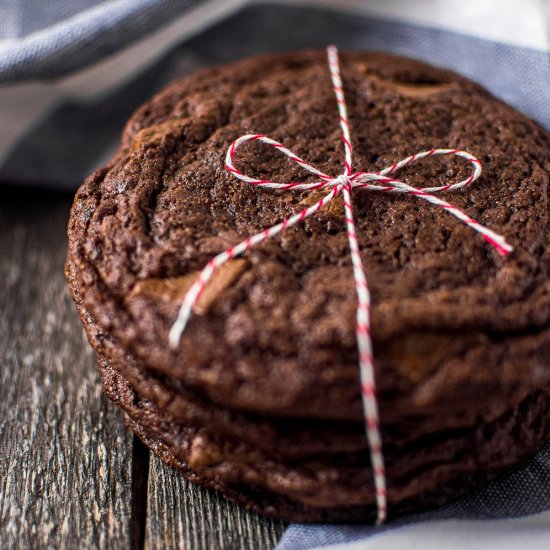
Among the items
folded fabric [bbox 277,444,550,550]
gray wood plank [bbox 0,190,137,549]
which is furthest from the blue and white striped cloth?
folded fabric [bbox 277,444,550,550]

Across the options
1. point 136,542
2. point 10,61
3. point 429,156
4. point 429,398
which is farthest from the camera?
point 10,61

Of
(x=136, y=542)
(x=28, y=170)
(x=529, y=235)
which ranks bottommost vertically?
(x=136, y=542)

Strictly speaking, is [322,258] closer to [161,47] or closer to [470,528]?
[470,528]

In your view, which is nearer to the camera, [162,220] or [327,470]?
[327,470]

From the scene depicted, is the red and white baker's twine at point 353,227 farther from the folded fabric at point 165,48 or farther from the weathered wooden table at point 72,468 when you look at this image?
the folded fabric at point 165,48

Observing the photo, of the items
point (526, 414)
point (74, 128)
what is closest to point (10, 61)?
point (74, 128)

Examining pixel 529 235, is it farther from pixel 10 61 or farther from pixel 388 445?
pixel 10 61

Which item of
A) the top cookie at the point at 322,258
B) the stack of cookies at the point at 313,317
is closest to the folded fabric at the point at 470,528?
the stack of cookies at the point at 313,317

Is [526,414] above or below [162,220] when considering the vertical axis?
below
